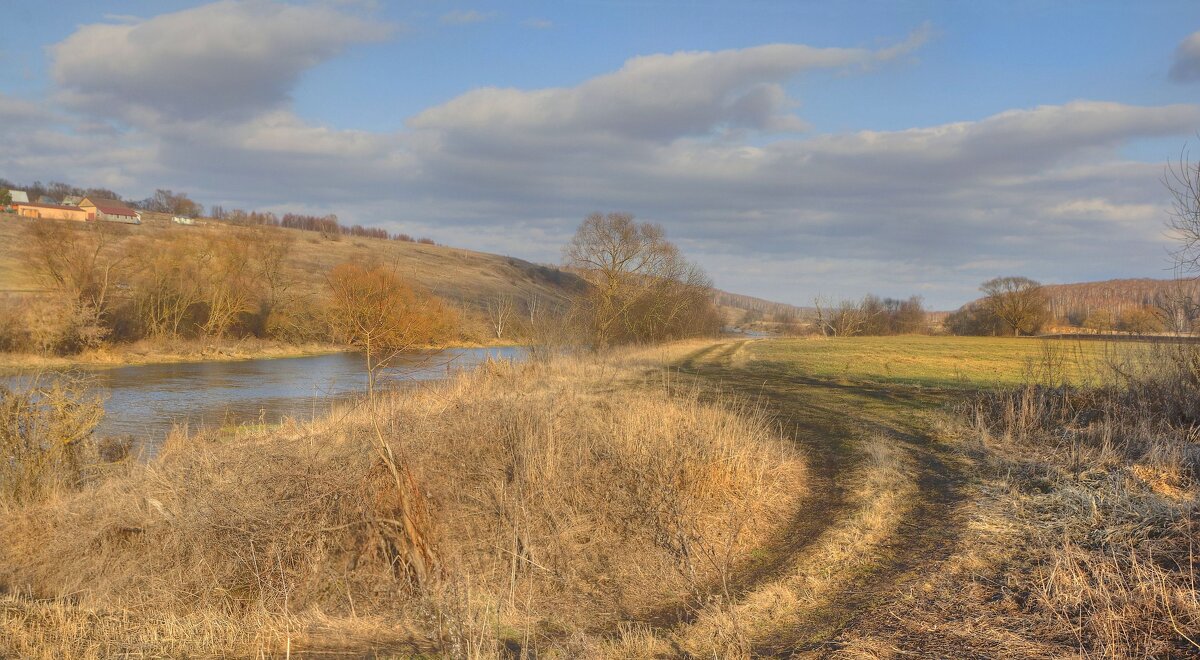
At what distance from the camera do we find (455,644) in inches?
205

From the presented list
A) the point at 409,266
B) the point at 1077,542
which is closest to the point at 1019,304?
the point at 409,266

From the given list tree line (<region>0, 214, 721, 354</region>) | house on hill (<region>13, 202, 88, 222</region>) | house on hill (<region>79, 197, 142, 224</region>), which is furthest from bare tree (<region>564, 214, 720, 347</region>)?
house on hill (<region>79, 197, 142, 224</region>)

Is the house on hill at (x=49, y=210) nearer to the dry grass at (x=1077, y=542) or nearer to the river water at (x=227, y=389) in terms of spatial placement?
the river water at (x=227, y=389)

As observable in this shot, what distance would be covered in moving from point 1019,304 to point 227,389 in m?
64.2

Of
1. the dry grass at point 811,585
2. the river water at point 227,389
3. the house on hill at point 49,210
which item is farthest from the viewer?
the house on hill at point 49,210

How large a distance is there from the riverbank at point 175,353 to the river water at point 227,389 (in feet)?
4.90

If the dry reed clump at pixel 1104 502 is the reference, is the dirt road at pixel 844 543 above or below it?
below

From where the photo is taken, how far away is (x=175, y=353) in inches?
1580

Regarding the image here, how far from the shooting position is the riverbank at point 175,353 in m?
33.3

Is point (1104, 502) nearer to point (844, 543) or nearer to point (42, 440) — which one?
point (844, 543)

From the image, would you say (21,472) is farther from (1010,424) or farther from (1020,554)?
(1010,424)

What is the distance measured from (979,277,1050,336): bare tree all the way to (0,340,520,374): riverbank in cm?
4919

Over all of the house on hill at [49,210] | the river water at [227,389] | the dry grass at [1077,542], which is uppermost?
the house on hill at [49,210]

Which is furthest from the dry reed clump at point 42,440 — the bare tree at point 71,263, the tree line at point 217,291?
the bare tree at point 71,263
